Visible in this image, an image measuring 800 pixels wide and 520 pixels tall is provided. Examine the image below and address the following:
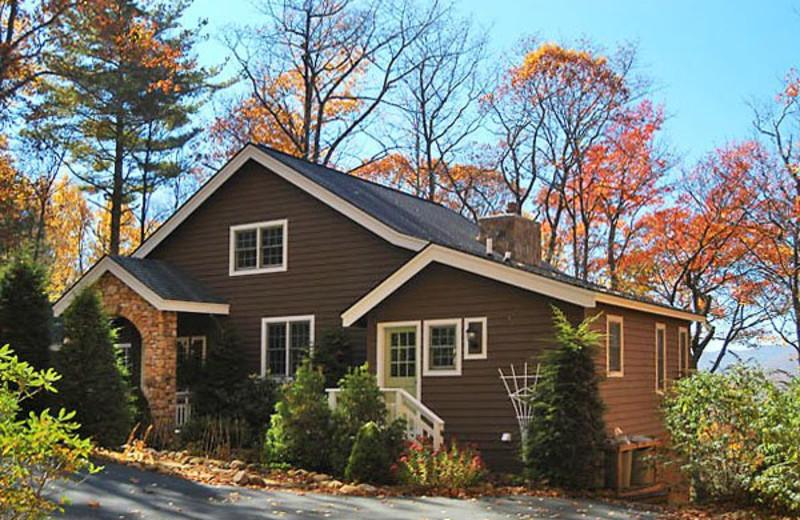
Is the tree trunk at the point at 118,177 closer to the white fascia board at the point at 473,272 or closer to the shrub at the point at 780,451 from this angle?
the white fascia board at the point at 473,272

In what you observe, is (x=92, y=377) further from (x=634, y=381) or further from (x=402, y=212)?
(x=634, y=381)

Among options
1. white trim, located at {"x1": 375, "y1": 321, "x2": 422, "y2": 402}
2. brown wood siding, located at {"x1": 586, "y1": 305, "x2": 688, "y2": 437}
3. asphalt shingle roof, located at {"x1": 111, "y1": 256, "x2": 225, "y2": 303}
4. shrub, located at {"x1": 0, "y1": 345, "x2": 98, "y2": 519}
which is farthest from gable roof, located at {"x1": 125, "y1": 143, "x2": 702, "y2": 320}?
shrub, located at {"x1": 0, "y1": 345, "x2": 98, "y2": 519}

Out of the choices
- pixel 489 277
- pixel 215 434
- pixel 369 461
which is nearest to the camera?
pixel 369 461

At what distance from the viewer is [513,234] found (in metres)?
20.0

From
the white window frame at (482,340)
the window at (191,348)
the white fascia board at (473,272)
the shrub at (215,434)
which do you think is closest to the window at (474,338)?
the white window frame at (482,340)

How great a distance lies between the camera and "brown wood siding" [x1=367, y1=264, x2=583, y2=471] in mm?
15578

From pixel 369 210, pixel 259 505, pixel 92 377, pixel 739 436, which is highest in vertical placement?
pixel 369 210

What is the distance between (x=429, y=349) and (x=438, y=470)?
3.65 meters

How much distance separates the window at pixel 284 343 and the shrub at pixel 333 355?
36.5 inches

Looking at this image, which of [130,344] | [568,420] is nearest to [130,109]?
[130,344]

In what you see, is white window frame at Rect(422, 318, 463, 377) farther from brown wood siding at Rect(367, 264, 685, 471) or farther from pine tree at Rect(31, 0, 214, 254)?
pine tree at Rect(31, 0, 214, 254)

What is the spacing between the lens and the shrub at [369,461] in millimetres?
13656

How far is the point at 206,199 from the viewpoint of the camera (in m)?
22.0

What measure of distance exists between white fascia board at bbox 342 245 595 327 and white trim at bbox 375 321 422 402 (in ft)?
1.59
